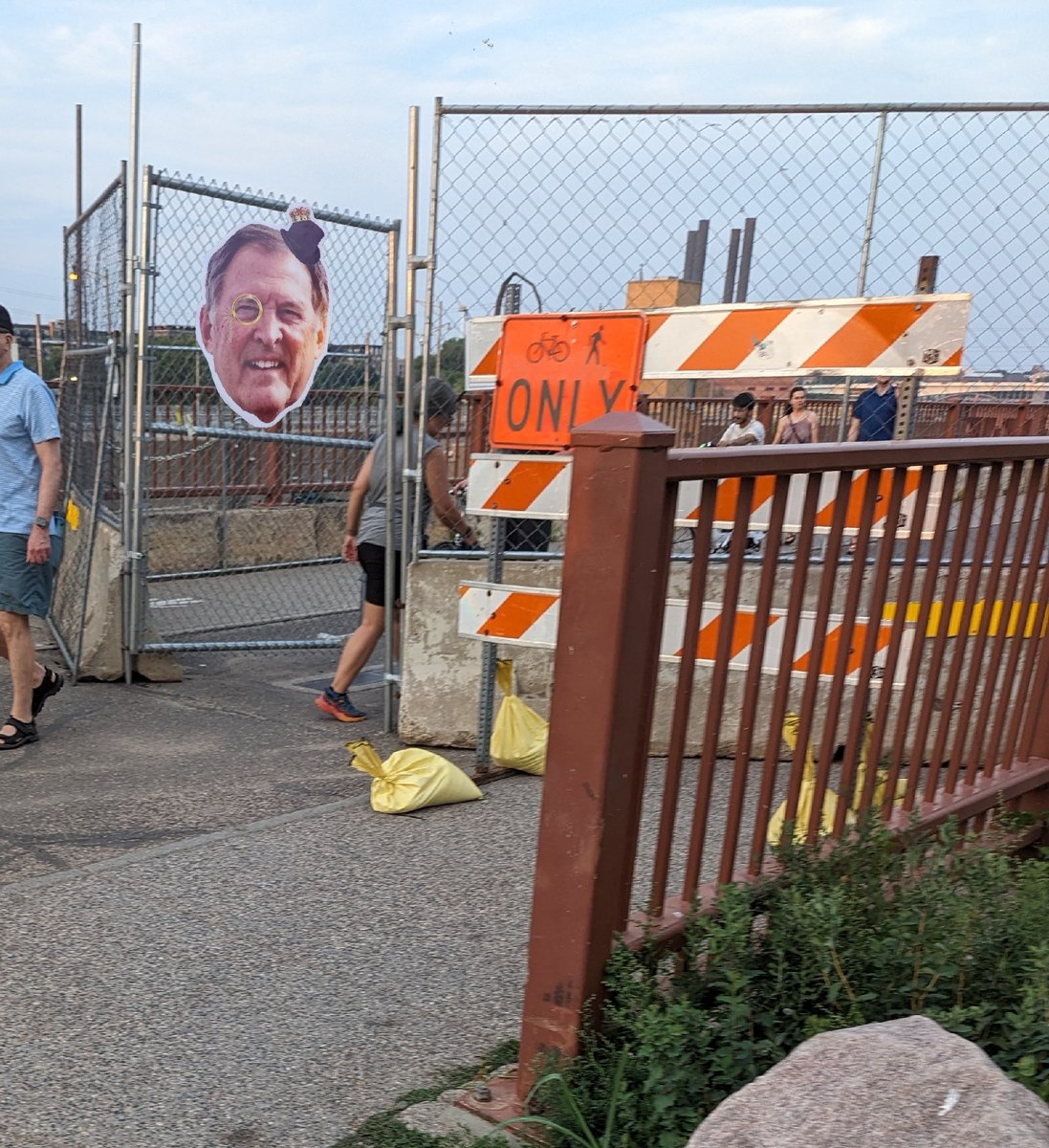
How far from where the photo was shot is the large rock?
2.02 m

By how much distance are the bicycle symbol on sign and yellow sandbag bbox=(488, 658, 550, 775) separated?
135cm

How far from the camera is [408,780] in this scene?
16.6ft

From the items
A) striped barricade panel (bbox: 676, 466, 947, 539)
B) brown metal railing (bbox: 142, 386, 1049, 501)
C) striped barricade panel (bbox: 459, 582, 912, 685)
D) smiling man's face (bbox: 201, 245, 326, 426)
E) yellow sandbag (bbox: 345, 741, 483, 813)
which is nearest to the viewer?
striped barricade panel (bbox: 676, 466, 947, 539)

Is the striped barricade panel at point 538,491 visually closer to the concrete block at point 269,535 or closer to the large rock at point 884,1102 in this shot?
the large rock at point 884,1102

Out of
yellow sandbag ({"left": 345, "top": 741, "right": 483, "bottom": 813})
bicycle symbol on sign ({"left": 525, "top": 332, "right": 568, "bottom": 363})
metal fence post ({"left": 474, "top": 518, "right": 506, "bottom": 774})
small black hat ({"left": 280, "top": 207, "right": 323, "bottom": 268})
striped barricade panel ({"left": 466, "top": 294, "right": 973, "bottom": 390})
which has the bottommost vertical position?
yellow sandbag ({"left": 345, "top": 741, "right": 483, "bottom": 813})

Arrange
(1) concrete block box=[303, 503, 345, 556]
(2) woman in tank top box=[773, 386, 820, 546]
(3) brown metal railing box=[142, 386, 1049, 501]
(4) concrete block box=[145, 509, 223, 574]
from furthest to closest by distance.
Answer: (1) concrete block box=[303, 503, 345, 556], (4) concrete block box=[145, 509, 223, 574], (2) woman in tank top box=[773, 386, 820, 546], (3) brown metal railing box=[142, 386, 1049, 501]

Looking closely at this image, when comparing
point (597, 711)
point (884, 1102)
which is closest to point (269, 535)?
point (597, 711)

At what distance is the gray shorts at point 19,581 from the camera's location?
577 cm

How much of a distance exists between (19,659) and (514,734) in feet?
7.73

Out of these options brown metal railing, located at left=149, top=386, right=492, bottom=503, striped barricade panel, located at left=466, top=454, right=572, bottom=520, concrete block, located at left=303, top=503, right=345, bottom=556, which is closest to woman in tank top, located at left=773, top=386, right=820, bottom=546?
brown metal railing, located at left=149, top=386, right=492, bottom=503

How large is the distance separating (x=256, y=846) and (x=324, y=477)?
779cm

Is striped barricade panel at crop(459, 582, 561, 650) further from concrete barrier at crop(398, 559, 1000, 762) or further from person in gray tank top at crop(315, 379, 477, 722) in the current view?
person in gray tank top at crop(315, 379, 477, 722)

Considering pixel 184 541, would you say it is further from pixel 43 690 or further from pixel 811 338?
pixel 811 338

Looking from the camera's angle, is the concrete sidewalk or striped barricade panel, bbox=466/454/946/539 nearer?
the concrete sidewalk
